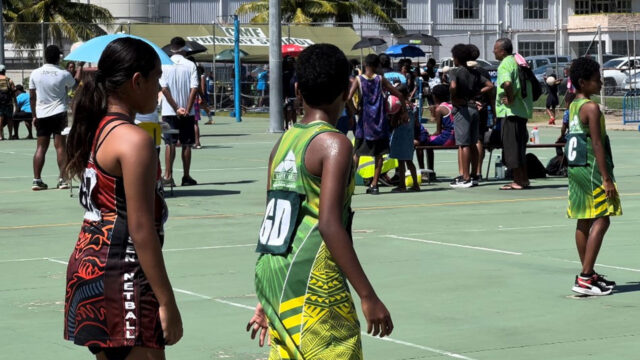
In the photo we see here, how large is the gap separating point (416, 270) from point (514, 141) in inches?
273

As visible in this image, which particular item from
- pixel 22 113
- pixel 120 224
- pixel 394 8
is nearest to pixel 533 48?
pixel 394 8

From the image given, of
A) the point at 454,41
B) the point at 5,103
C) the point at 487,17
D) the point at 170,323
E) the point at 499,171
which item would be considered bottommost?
the point at 499,171

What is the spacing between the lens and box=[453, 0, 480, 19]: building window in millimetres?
78875

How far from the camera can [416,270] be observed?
1026 cm

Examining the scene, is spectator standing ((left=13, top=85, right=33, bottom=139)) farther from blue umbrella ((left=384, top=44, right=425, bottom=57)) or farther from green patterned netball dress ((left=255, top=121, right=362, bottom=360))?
green patterned netball dress ((left=255, top=121, right=362, bottom=360))

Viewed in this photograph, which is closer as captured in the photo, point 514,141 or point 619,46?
point 514,141

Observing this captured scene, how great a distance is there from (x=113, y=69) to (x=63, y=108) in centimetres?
1299

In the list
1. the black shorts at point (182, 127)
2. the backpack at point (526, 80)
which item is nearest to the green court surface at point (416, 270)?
the black shorts at point (182, 127)

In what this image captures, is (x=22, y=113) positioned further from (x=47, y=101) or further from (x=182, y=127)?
(x=182, y=127)

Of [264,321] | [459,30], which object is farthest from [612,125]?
[459,30]

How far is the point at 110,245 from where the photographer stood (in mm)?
4422

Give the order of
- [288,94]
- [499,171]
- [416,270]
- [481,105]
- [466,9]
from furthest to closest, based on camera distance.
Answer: [466,9] → [288,94] → [499,171] → [481,105] → [416,270]

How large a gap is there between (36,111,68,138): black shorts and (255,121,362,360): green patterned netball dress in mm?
12917

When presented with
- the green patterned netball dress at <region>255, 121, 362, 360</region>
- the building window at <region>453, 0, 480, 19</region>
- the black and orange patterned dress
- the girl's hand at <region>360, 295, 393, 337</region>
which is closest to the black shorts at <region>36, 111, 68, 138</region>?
the black and orange patterned dress
